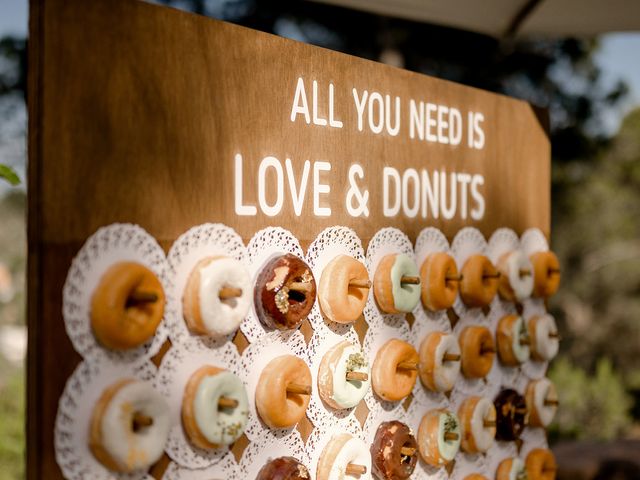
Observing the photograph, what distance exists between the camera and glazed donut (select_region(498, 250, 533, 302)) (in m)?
2.36

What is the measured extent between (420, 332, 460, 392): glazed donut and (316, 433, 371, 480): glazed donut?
0.32 metres

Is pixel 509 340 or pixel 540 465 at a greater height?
pixel 509 340

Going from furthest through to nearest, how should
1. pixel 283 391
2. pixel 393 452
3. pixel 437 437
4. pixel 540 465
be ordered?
pixel 540 465
pixel 437 437
pixel 393 452
pixel 283 391

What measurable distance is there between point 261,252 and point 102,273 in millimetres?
384

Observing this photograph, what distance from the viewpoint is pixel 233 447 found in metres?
1.58

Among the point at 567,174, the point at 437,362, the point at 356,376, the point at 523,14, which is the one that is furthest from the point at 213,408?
the point at 567,174

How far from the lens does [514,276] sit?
2.36 m

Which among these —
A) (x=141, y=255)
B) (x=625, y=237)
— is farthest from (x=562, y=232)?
(x=141, y=255)

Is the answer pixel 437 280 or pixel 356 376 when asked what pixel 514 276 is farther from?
pixel 356 376

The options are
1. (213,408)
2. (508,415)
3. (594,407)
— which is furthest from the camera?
(594,407)

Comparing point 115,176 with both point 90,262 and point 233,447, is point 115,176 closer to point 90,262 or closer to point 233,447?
point 90,262

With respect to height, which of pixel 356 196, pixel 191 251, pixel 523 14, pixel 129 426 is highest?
pixel 523 14

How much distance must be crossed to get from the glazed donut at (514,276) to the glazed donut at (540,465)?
1.69 feet

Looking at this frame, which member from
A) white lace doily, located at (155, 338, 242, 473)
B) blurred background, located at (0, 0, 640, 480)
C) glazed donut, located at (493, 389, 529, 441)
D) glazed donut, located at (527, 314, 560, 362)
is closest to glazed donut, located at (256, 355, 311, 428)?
white lace doily, located at (155, 338, 242, 473)
